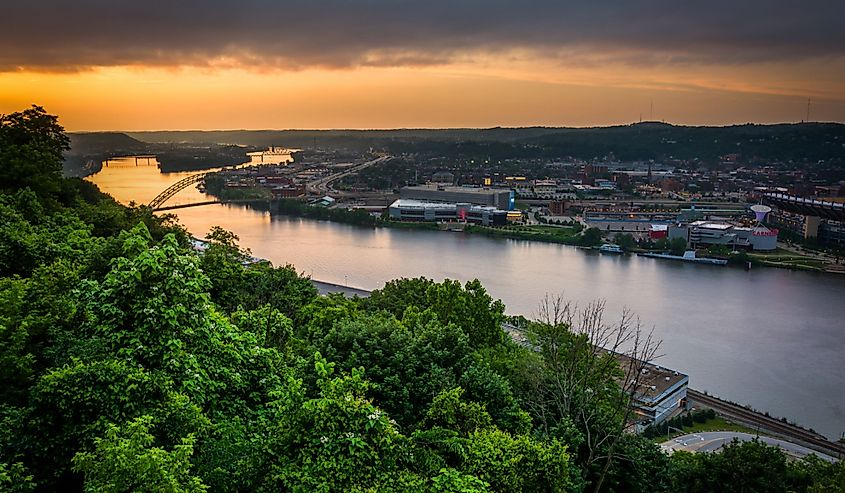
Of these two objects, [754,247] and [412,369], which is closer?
[412,369]

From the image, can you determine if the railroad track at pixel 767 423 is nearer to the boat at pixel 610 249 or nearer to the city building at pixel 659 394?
the city building at pixel 659 394

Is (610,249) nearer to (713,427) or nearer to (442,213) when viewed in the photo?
(442,213)

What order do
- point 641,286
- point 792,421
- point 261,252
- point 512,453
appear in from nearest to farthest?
point 512,453 < point 792,421 < point 641,286 < point 261,252

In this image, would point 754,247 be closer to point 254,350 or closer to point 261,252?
point 261,252

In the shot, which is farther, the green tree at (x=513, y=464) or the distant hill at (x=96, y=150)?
the distant hill at (x=96, y=150)

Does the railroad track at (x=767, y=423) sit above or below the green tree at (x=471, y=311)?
below

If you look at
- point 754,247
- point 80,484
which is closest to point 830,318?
point 754,247

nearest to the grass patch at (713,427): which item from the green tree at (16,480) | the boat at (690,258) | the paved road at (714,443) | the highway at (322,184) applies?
the paved road at (714,443)
